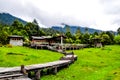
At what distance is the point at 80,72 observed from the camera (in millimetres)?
39188

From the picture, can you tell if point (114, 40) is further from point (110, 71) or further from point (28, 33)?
point (110, 71)

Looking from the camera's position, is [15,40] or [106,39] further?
[106,39]

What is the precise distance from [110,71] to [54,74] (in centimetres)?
968

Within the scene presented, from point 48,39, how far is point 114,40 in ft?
125

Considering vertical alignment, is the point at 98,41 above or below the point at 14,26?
below

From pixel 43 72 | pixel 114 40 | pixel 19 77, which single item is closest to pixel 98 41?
pixel 114 40

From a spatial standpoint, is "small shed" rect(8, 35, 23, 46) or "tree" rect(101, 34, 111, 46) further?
"tree" rect(101, 34, 111, 46)

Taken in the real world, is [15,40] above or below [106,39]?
below

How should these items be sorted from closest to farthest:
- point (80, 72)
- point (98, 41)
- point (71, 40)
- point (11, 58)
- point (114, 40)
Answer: point (80, 72) < point (11, 58) < point (98, 41) < point (71, 40) < point (114, 40)

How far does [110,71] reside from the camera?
4031 centimetres

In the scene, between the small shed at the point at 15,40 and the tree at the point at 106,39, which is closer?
the small shed at the point at 15,40

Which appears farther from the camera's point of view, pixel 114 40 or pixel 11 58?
pixel 114 40

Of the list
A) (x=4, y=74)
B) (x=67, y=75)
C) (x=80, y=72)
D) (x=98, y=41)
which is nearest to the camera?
(x=4, y=74)

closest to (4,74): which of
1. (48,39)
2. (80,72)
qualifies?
(80,72)
